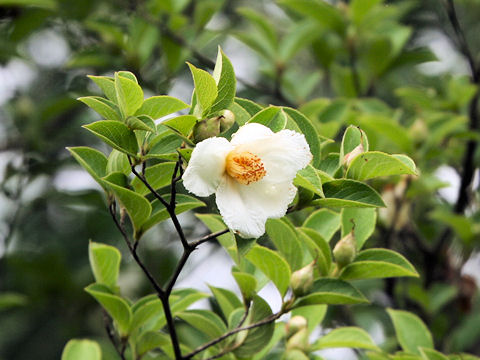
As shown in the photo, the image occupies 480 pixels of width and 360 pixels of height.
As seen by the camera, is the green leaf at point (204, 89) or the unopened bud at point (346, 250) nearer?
the green leaf at point (204, 89)

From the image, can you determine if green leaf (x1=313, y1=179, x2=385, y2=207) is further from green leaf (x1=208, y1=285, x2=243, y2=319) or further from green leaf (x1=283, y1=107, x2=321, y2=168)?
green leaf (x1=208, y1=285, x2=243, y2=319)

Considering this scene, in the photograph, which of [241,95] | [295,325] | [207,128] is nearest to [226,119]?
[207,128]

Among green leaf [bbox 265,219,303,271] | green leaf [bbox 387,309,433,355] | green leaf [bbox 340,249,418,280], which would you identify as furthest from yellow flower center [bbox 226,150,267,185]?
green leaf [bbox 387,309,433,355]

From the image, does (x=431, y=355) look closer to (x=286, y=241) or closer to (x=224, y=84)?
(x=286, y=241)

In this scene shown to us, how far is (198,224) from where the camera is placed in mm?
2545

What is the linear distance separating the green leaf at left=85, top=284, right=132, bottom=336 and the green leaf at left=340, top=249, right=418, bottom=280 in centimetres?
40

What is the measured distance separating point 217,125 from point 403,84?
7.41ft

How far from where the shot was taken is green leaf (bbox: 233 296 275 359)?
115 centimetres

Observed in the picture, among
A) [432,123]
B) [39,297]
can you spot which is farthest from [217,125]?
[39,297]

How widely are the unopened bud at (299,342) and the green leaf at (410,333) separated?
331mm

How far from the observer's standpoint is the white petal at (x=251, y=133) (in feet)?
3.03

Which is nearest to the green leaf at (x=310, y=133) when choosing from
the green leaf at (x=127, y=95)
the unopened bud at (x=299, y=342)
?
the green leaf at (x=127, y=95)

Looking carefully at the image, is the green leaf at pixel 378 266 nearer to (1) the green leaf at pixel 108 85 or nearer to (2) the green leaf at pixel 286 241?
(2) the green leaf at pixel 286 241

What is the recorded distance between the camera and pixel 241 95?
8.81 feet
